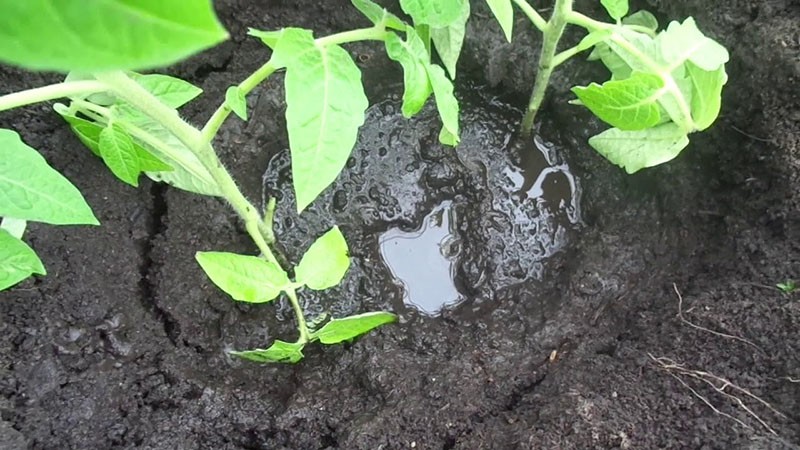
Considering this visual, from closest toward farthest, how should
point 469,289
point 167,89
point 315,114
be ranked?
point 315,114 → point 167,89 → point 469,289

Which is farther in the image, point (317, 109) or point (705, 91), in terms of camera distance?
point (705, 91)

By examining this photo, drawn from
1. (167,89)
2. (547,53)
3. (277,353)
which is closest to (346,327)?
(277,353)

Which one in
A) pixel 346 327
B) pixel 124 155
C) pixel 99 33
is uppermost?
pixel 99 33

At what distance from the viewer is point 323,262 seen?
2.87 ft

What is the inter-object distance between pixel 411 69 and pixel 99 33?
50 cm

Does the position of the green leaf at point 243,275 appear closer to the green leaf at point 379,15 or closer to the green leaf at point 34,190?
the green leaf at point 34,190

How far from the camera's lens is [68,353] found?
0.94m

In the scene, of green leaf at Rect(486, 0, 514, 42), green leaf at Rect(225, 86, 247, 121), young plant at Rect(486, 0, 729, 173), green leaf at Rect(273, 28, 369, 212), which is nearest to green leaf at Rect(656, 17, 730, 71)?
young plant at Rect(486, 0, 729, 173)

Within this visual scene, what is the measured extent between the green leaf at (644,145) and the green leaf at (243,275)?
0.50m

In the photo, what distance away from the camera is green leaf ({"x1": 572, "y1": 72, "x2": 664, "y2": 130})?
2.78 ft

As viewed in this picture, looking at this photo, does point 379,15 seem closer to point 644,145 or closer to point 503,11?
point 503,11

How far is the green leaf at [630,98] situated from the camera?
2.78 feet

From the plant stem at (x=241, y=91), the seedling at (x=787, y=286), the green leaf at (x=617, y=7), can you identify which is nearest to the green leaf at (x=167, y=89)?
the plant stem at (x=241, y=91)

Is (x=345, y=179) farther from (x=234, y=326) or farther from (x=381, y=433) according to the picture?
(x=381, y=433)
